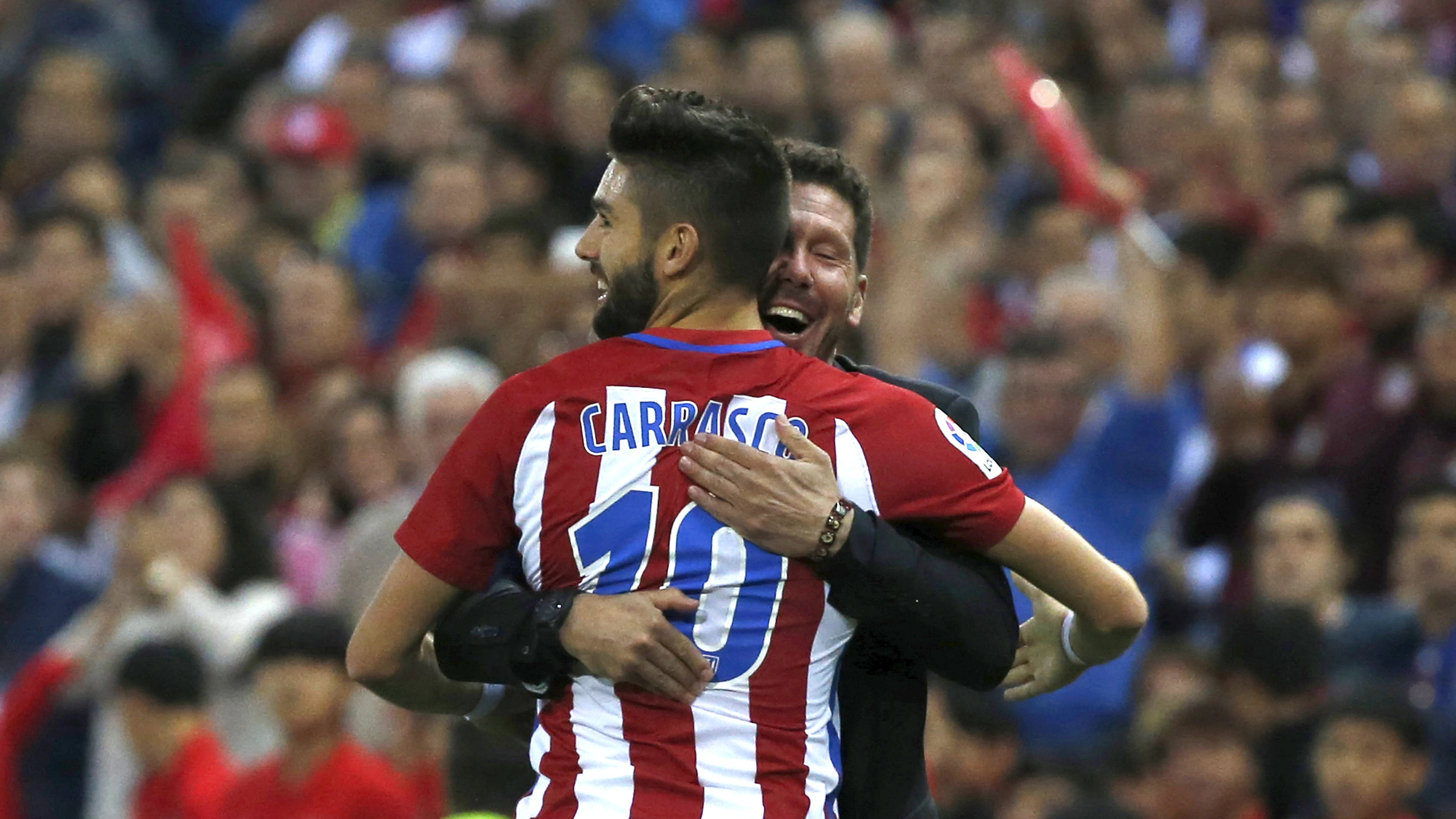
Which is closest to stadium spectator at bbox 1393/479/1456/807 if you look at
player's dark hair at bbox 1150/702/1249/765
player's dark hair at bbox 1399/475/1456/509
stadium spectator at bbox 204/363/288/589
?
player's dark hair at bbox 1399/475/1456/509

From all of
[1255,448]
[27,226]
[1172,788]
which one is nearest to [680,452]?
[1172,788]

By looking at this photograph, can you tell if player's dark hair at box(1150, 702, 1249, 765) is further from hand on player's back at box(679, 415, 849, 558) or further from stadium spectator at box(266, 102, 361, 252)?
stadium spectator at box(266, 102, 361, 252)

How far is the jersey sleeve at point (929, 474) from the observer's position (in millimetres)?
2836

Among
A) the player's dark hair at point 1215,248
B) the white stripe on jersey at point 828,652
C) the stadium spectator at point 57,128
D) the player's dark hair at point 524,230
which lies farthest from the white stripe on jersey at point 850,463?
the stadium spectator at point 57,128

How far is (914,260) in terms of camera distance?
7270mm

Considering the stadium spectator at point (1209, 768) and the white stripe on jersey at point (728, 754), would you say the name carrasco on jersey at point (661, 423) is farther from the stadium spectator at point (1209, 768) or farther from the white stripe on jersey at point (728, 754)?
the stadium spectator at point (1209, 768)

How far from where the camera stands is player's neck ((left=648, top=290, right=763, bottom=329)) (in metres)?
2.86

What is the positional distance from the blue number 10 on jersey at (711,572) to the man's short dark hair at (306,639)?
3583 mm

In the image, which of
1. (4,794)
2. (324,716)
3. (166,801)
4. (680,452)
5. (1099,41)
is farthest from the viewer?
(1099,41)

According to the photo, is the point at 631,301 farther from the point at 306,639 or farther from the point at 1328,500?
the point at 1328,500

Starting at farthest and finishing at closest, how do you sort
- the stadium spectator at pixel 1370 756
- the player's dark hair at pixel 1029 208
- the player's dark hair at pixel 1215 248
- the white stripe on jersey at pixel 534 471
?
the player's dark hair at pixel 1029 208
the player's dark hair at pixel 1215 248
the stadium spectator at pixel 1370 756
the white stripe on jersey at pixel 534 471

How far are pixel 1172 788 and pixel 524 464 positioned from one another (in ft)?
11.2

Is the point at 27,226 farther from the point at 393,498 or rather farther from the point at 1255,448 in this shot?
the point at 1255,448

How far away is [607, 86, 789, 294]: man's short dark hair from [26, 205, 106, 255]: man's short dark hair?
7034mm
